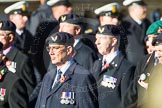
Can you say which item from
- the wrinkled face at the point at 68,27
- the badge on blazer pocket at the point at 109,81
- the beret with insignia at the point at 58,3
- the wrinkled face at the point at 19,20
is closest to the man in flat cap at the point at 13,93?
the badge on blazer pocket at the point at 109,81

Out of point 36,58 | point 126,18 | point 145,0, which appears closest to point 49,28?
point 36,58

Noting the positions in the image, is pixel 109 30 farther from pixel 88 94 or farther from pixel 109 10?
pixel 109 10

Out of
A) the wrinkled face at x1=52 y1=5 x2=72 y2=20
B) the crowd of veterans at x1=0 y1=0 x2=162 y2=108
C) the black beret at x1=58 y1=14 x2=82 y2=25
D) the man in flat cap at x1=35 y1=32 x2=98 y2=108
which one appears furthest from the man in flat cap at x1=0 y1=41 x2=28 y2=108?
the wrinkled face at x1=52 y1=5 x2=72 y2=20

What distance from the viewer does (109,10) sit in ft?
45.5

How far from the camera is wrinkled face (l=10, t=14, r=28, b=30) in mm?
14323

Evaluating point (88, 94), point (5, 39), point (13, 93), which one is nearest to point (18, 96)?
point (13, 93)

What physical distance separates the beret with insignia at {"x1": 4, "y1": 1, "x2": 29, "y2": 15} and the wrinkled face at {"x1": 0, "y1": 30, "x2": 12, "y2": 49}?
2553mm

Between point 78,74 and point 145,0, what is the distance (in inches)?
213

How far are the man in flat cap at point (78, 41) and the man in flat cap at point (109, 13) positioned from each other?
1.29m

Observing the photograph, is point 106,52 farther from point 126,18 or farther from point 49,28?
point 126,18

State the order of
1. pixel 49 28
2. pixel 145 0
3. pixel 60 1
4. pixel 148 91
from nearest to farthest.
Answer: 1. pixel 148 91
2. pixel 49 28
3. pixel 60 1
4. pixel 145 0

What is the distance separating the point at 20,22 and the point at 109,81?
3866 millimetres

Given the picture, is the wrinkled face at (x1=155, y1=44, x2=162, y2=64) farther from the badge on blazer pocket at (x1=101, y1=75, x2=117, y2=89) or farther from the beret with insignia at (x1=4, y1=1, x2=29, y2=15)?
the beret with insignia at (x1=4, y1=1, x2=29, y2=15)

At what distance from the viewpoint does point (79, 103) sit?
383 inches
